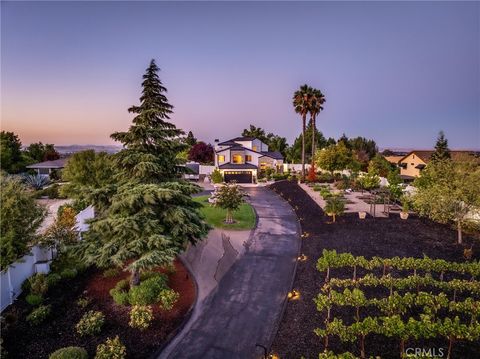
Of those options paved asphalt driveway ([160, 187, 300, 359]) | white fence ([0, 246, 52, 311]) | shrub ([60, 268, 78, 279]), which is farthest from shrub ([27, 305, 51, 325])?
paved asphalt driveway ([160, 187, 300, 359])

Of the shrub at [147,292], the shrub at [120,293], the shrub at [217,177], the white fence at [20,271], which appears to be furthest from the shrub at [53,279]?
the shrub at [217,177]

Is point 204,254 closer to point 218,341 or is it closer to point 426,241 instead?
point 218,341

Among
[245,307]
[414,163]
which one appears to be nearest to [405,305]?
[245,307]

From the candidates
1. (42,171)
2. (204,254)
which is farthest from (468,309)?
(42,171)

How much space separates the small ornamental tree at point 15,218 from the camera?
Answer: 10586 millimetres

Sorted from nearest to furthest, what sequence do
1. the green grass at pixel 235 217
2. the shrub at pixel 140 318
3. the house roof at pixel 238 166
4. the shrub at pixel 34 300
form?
the shrub at pixel 140 318, the shrub at pixel 34 300, the green grass at pixel 235 217, the house roof at pixel 238 166

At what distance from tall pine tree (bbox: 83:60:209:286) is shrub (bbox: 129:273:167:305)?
76 centimetres

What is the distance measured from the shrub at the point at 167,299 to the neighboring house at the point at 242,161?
40.2m

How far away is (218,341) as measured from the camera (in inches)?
394

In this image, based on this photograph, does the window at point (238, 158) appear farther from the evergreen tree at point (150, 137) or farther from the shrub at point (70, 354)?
the shrub at point (70, 354)

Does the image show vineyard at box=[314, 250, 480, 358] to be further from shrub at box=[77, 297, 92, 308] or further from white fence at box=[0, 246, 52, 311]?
white fence at box=[0, 246, 52, 311]

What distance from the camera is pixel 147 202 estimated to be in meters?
11.9

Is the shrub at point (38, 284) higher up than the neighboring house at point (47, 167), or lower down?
lower down

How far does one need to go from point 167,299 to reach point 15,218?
21.5ft
